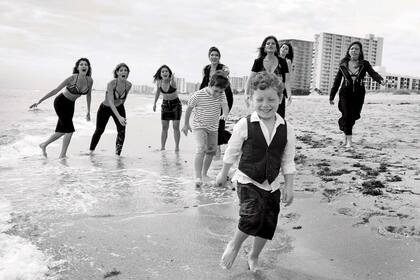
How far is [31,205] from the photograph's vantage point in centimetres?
427

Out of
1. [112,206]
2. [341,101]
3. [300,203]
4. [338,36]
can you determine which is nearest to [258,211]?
[300,203]

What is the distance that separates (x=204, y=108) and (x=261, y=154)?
9.54 ft

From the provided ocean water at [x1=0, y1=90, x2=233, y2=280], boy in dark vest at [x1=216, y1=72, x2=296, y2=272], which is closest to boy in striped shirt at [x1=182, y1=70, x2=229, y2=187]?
ocean water at [x1=0, y1=90, x2=233, y2=280]

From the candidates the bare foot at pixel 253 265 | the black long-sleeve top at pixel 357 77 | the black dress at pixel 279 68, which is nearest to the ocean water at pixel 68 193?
the bare foot at pixel 253 265

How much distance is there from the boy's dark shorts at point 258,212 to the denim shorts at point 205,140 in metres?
2.79

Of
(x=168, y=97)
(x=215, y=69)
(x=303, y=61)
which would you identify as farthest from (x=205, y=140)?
(x=303, y=61)

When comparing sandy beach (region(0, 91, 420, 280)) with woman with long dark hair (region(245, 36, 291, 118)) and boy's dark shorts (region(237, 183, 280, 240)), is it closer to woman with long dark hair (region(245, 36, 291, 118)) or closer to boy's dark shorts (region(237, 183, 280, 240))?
boy's dark shorts (region(237, 183, 280, 240))

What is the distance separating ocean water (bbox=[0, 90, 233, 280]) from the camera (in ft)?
9.75

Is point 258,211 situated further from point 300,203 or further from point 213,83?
point 213,83

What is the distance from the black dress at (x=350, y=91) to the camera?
7.68 meters

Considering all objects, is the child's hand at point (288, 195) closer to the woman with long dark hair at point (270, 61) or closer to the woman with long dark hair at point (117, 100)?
the woman with long dark hair at point (270, 61)

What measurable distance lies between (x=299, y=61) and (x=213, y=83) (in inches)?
3100

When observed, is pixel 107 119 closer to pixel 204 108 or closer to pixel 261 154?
pixel 204 108

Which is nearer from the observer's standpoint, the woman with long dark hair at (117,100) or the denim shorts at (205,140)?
the denim shorts at (205,140)
